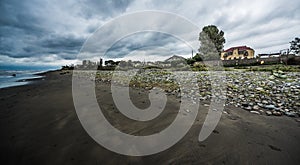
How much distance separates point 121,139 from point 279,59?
70.2 ft

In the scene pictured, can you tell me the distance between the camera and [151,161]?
1516 millimetres

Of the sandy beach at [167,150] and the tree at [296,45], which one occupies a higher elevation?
the tree at [296,45]

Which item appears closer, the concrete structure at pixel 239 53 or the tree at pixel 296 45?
the tree at pixel 296 45

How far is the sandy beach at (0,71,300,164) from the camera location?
5.03 ft

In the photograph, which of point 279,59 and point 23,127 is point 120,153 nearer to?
point 23,127

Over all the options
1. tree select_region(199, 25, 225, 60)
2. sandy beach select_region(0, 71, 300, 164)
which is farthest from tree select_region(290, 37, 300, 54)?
sandy beach select_region(0, 71, 300, 164)

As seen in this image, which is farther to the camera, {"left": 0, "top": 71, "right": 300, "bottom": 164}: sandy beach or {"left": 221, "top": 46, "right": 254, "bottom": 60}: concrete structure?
{"left": 221, "top": 46, "right": 254, "bottom": 60}: concrete structure

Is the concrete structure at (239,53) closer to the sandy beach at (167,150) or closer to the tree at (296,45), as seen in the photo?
the tree at (296,45)

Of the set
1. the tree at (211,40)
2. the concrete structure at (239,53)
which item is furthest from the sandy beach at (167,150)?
the concrete structure at (239,53)

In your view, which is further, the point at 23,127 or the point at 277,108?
the point at 277,108

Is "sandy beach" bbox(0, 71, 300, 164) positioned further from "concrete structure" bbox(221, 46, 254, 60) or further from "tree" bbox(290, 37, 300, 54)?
"concrete structure" bbox(221, 46, 254, 60)

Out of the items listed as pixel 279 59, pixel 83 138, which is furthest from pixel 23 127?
pixel 279 59

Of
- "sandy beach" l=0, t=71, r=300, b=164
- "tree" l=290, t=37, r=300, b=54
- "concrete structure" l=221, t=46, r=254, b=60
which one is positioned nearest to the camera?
"sandy beach" l=0, t=71, r=300, b=164

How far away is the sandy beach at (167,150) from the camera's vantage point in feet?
5.03
